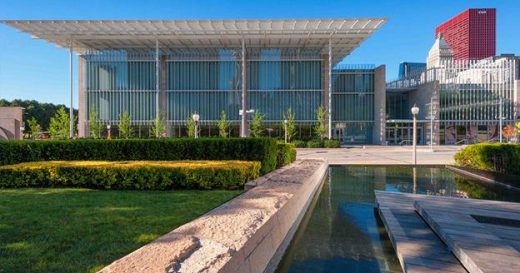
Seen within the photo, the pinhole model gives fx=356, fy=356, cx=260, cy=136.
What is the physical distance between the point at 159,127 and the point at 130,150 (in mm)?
34181

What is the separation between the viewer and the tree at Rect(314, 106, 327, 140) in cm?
4576

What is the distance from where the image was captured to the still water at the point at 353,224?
4980 mm

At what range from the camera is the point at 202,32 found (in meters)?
42.5

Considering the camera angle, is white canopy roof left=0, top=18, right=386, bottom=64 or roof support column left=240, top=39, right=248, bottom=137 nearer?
white canopy roof left=0, top=18, right=386, bottom=64

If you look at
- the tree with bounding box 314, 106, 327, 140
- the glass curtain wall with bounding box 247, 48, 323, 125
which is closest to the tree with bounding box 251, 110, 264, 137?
the glass curtain wall with bounding box 247, 48, 323, 125

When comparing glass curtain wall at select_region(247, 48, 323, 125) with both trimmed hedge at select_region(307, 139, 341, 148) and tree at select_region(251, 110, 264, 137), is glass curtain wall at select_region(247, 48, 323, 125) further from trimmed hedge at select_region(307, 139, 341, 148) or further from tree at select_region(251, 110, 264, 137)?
trimmed hedge at select_region(307, 139, 341, 148)

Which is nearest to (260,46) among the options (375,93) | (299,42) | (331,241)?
(299,42)

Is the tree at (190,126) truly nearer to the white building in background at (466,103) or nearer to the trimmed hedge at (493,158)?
the white building in background at (466,103)

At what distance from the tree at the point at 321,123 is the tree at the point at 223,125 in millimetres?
12089

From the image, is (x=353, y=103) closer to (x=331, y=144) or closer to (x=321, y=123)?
(x=321, y=123)

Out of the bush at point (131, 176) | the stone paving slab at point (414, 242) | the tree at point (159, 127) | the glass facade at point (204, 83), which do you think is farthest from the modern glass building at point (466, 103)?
the stone paving slab at point (414, 242)

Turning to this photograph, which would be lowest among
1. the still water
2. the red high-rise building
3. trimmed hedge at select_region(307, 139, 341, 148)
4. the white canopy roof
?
the still water

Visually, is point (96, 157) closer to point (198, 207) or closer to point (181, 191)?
point (181, 191)

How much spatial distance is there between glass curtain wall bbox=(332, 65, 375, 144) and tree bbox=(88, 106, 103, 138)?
32.9m
